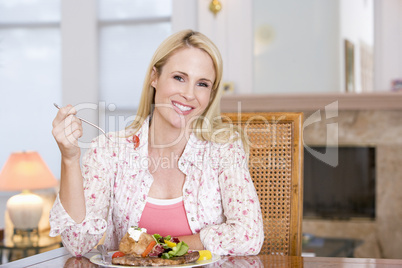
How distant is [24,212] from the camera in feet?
9.87

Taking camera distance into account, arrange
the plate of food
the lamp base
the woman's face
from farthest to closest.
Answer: the lamp base
the woman's face
the plate of food

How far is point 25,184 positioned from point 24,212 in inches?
6.5

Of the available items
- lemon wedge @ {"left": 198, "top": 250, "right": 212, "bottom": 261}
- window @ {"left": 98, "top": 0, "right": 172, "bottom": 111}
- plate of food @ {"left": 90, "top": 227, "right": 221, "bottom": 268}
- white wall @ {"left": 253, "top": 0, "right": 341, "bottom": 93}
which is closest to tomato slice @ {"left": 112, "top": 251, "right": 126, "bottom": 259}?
plate of food @ {"left": 90, "top": 227, "right": 221, "bottom": 268}

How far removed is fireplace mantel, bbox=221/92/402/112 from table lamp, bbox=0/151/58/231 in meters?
1.37

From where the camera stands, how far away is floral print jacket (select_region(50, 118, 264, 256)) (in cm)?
133

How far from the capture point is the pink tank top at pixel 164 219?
1.49m

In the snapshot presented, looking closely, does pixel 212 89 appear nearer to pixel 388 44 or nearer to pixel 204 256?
pixel 204 256

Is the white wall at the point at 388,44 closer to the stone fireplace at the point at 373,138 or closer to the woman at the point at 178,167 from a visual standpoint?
A: the stone fireplace at the point at 373,138

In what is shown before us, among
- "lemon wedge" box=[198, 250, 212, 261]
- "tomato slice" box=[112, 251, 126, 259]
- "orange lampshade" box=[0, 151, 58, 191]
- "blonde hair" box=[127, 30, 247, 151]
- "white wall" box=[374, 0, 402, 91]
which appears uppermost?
"white wall" box=[374, 0, 402, 91]

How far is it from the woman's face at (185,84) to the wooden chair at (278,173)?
0.15 m

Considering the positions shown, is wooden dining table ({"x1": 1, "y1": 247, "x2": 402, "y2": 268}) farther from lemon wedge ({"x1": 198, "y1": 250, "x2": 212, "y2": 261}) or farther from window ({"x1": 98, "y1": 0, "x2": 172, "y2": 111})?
window ({"x1": 98, "y1": 0, "x2": 172, "y2": 111})

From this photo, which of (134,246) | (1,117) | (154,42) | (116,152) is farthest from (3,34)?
(134,246)

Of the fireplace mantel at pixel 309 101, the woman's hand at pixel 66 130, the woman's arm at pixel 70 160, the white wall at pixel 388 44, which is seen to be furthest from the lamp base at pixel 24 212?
the white wall at pixel 388 44

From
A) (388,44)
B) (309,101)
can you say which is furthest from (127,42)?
(388,44)
